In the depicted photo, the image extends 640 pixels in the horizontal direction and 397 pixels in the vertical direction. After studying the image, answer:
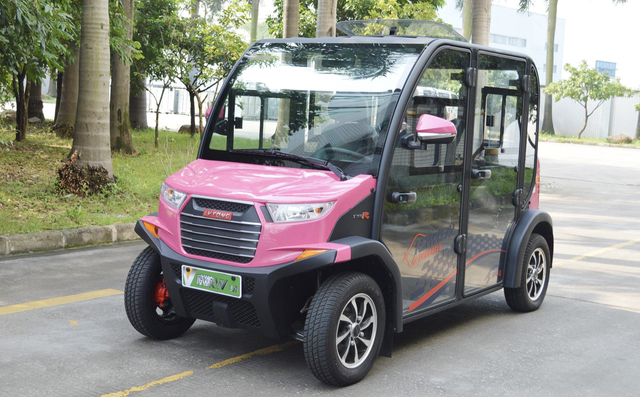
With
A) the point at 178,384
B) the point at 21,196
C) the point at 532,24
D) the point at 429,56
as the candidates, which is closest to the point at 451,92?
the point at 429,56

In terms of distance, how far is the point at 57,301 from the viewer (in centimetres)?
611

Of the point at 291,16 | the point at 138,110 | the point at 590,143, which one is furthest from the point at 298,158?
the point at 590,143

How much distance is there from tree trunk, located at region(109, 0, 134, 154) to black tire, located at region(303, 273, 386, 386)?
12.9m

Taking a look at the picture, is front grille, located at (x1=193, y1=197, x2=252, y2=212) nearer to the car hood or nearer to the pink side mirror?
the car hood

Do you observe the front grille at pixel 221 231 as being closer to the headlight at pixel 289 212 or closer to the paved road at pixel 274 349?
the headlight at pixel 289 212

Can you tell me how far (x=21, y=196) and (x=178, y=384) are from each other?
23.6 ft

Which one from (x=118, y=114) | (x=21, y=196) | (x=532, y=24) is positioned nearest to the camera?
(x=21, y=196)

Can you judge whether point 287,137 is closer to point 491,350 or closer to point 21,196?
point 491,350

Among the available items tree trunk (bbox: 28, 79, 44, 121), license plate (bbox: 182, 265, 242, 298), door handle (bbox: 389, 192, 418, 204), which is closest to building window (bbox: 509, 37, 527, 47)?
tree trunk (bbox: 28, 79, 44, 121)

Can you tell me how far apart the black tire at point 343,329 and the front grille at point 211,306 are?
14.7 inches

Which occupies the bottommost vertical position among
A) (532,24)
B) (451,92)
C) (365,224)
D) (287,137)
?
(365,224)

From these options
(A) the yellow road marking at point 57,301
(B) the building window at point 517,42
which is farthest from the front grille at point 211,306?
(B) the building window at point 517,42

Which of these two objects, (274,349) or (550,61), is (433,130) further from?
(550,61)

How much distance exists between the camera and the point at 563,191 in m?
17.3
